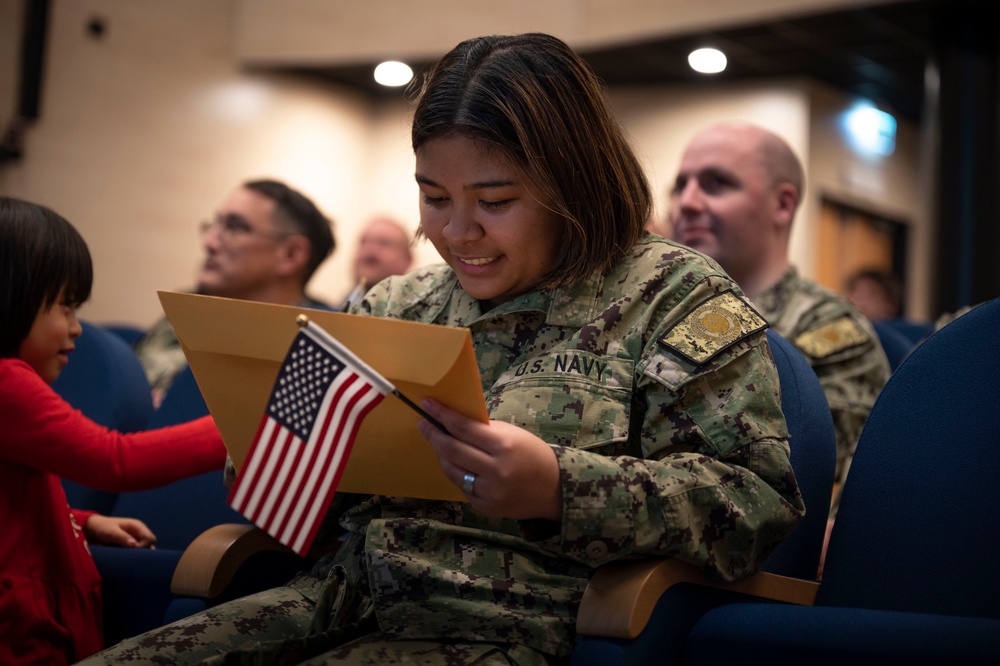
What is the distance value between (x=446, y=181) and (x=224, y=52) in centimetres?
718

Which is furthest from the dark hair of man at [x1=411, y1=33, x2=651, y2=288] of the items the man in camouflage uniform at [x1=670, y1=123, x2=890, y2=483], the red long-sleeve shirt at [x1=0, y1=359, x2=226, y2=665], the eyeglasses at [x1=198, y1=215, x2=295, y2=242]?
the eyeglasses at [x1=198, y1=215, x2=295, y2=242]

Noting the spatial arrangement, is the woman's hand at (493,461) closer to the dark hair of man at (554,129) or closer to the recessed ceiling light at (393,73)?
the dark hair of man at (554,129)

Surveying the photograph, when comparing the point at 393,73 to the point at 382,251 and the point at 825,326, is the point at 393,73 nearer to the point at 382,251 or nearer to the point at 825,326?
the point at 382,251

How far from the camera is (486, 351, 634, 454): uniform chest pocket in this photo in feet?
4.77

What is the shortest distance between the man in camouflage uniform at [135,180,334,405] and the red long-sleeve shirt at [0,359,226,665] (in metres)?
1.56

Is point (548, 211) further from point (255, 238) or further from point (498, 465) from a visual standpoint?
point (255, 238)

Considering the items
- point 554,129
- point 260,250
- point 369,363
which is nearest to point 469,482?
point 369,363

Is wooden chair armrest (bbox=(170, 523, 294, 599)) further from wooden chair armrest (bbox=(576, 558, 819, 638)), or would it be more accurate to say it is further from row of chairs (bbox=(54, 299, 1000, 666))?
wooden chair armrest (bbox=(576, 558, 819, 638))

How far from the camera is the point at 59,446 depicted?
1.74m

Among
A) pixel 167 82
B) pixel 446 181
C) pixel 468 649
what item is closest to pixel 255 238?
pixel 446 181

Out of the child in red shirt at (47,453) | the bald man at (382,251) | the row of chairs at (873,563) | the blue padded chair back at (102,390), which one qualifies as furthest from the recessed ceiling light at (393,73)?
the row of chairs at (873,563)

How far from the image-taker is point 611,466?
133cm

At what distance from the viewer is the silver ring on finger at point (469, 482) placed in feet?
4.09

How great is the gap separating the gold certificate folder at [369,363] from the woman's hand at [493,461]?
19mm
